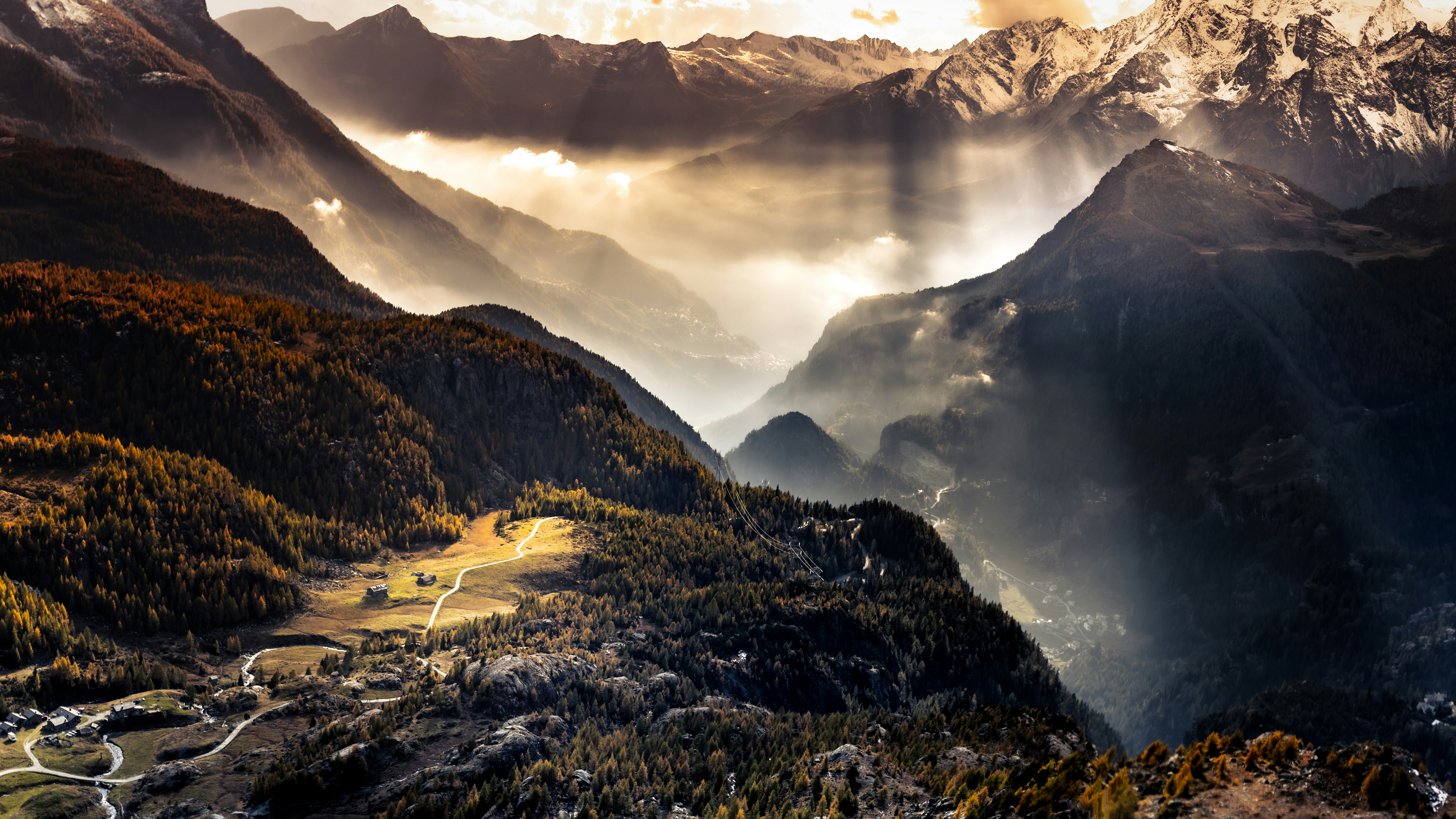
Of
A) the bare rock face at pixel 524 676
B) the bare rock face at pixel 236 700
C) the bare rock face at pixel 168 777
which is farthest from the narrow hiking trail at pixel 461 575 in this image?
the bare rock face at pixel 168 777

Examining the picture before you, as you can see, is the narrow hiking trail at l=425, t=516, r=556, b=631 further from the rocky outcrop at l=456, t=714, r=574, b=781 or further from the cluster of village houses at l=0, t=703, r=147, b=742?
the cluster of village houses at l=0, t=703, r=147, b=742

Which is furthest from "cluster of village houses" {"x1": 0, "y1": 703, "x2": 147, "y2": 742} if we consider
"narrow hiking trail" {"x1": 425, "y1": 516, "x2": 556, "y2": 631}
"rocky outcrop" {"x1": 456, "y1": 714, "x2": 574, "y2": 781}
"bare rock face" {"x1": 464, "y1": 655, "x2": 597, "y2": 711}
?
"narrow hiking trail" {"x1": 425, "y1": 516, "x2": 556, "y2": 631}

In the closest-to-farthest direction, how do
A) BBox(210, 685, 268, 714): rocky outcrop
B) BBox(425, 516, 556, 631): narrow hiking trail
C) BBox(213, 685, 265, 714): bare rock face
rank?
BBox(210, 685, 268, 714): rocky outcrop, BBox(213, 685, 265, 714): bare rock face, BBox(425, 516, 556, 631): narrow hiking trail

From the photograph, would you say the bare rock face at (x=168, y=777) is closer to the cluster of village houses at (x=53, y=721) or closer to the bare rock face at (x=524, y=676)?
the cluster of village houses at (x=53, y=721)

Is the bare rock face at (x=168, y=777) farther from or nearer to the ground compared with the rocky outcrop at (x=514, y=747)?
farther from the ground

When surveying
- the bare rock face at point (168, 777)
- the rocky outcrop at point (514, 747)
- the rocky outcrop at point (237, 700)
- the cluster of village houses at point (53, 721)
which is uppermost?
the cluster of village houses at point (53, 721)

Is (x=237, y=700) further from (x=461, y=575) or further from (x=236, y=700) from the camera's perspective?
(x=461, y=575)

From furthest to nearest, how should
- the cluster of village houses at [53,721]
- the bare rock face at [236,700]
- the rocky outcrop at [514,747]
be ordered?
the bare rock face at [236,700]
the rocky outcrop at [514,747]
the cluster of village houses at [53,721]


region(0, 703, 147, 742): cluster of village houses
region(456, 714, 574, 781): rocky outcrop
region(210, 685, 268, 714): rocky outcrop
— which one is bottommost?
region(456, 714, 574, 781): rocky outcrop

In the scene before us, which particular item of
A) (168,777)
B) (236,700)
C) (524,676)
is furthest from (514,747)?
(236,700)
